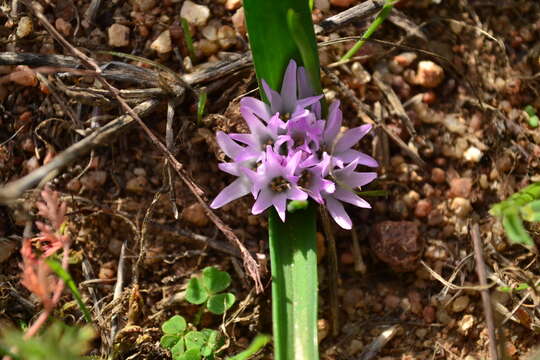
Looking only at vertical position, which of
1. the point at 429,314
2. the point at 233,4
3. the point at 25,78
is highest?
the point at 233,4

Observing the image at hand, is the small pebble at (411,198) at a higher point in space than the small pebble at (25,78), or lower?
lower

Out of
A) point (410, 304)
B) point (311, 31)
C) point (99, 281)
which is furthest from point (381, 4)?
point (99, 281)

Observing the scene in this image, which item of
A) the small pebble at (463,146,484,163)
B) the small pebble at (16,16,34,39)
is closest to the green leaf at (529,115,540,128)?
the small pebble at (463,146,484,163)

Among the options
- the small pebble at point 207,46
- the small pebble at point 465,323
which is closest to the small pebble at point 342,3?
the small pebble at point 207,46

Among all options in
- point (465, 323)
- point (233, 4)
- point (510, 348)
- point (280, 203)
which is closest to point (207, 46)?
point (233, 4)

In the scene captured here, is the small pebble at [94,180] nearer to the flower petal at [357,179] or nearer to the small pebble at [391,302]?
the flower petal at [357,179]

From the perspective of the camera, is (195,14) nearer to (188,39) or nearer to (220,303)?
(188,39)
